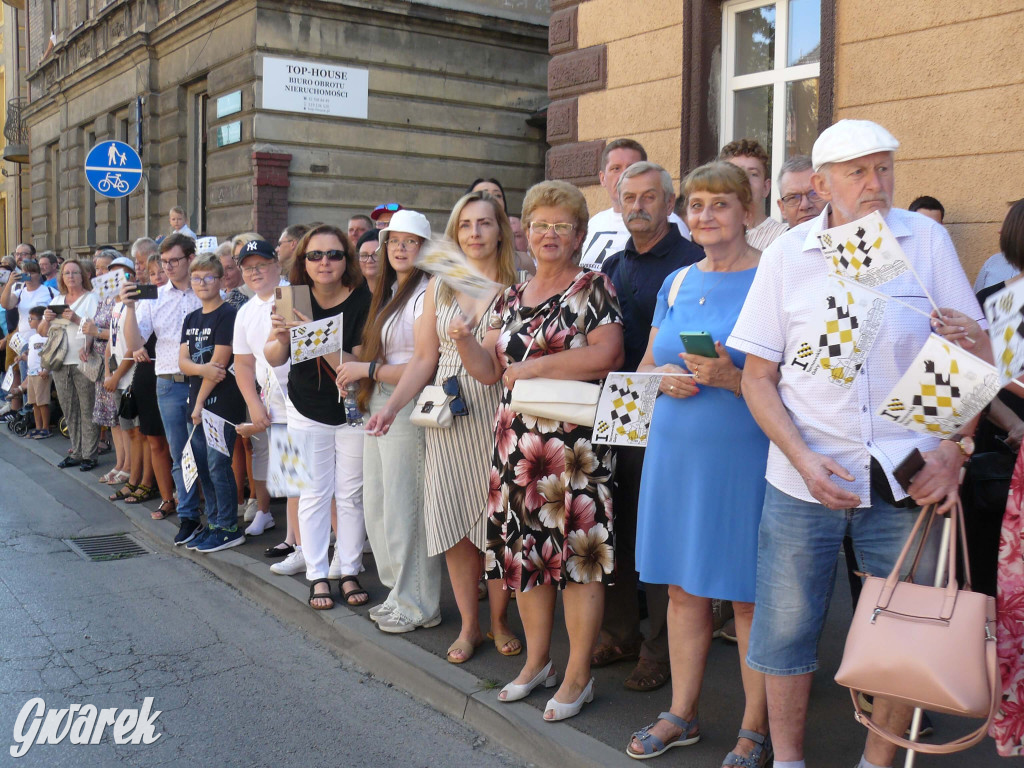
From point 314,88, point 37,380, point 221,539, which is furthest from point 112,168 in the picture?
point 221,539

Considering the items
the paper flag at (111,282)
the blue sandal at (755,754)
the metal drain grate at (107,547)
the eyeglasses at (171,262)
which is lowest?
the metal drain grate at (107,547)

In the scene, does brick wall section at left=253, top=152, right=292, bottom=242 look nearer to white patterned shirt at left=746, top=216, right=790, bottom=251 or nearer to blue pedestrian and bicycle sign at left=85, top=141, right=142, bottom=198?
blue pedestrian and bicycle sign at left=85, top=141, right=142, bottom=198

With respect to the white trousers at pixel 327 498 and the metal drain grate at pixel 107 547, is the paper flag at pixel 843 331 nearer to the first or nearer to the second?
the white trousers at pixel 327 498

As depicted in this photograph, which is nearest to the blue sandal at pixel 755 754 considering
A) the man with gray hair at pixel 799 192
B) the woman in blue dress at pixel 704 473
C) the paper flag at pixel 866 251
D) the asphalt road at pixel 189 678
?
the woman in blue dress at pixel 704 473

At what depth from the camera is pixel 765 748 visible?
3.46 metres

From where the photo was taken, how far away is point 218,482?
272 inches

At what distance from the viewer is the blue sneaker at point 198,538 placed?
697 cm

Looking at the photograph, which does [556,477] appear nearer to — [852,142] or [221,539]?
[852,142]

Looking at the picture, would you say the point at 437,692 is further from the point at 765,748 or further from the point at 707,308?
the point at 707,308

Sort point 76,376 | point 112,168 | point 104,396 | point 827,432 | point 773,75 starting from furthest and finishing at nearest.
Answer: point 112,168, point 76,376, point 104,396, point 773,75, point 827,432

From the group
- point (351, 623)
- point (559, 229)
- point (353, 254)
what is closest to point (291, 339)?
point (353, 254)

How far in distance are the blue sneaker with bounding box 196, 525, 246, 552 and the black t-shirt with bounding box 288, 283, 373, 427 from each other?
1792 mm

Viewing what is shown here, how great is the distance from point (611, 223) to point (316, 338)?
1.67 m

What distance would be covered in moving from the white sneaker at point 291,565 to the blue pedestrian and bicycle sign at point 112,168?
7590mm
